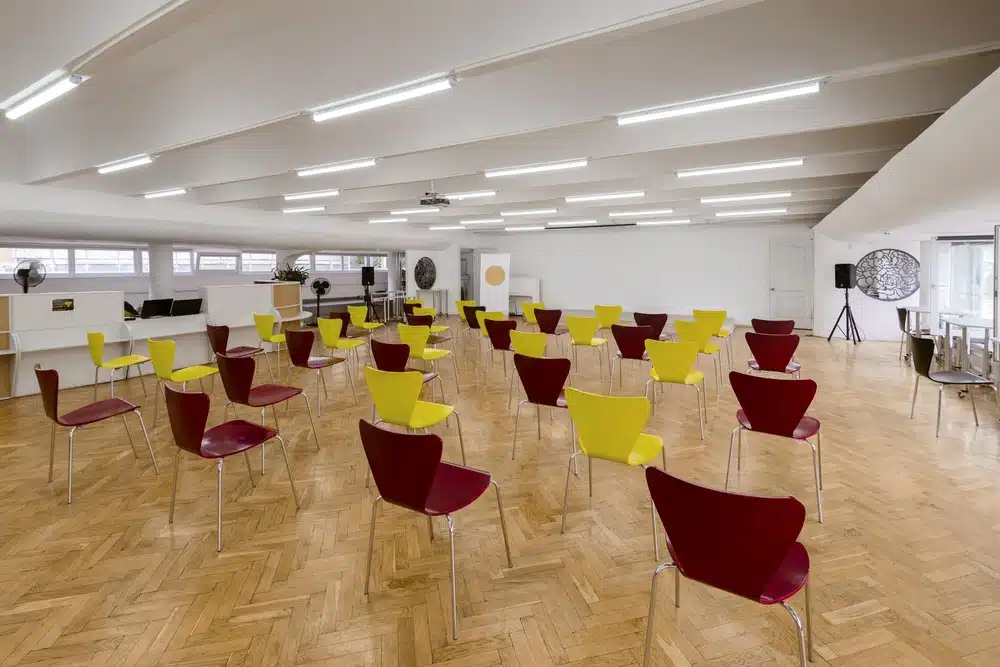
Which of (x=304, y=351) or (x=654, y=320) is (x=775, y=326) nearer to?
(x=654, y=320)

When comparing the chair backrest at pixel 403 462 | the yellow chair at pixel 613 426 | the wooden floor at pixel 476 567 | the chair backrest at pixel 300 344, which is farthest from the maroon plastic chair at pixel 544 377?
the chair backrest at pixel 300 344

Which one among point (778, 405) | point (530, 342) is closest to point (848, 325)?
point (530, 342)

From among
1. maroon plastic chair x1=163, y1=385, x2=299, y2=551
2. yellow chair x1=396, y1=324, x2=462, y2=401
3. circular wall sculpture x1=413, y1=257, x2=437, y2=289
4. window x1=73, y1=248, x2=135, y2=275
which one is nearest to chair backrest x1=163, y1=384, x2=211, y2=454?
maroon plastic chair x1=163, y1=385, x2=299, y2=551

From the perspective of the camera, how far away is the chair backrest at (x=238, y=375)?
3.96 m

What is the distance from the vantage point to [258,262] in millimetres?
18797

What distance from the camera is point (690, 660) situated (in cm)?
207

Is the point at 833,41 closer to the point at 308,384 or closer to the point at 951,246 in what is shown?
the point at 308,384

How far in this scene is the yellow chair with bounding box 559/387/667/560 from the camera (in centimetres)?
276

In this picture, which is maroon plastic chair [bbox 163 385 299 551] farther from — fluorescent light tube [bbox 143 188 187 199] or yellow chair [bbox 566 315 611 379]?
fluorescent light tube [bbox 143 188 187 199]

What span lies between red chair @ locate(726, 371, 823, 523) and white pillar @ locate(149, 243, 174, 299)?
1190cm

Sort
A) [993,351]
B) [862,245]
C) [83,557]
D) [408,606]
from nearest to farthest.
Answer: [408,606], [83,557], [993,351], [862,245]

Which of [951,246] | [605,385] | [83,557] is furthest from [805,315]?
[83,557]

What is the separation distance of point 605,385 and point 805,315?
10.00 m

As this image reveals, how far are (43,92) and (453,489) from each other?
4039 mm
